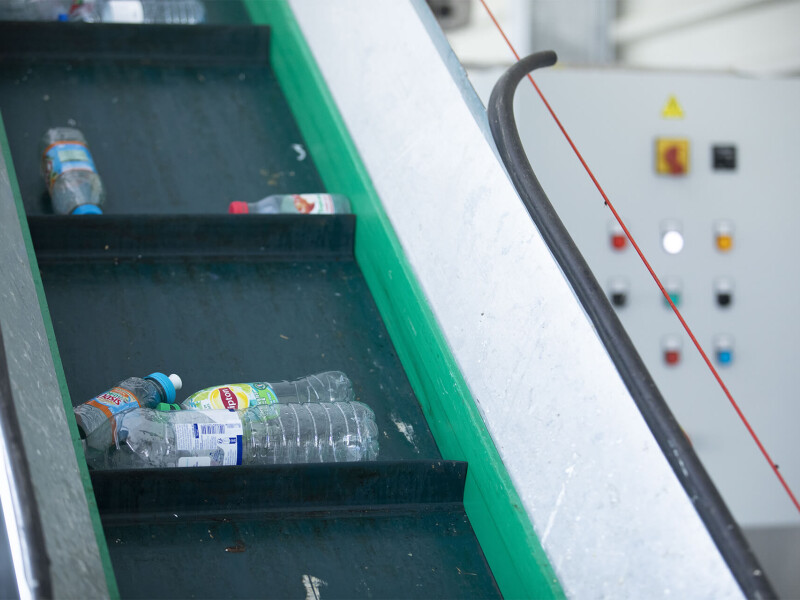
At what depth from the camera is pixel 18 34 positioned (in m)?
2.50

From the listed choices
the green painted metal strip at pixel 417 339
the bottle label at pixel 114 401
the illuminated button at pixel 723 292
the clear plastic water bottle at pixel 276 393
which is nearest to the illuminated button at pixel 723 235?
the illuminated button at pixel 723 292

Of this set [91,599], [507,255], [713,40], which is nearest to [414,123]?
[507,255]

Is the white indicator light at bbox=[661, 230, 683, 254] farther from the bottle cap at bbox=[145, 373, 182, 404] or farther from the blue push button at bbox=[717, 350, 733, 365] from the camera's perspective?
the bottle cap at bbox=[145, 373, 182, 404]

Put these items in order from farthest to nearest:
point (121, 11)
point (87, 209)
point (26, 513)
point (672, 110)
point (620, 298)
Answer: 1. point (672, 110)
2. point (620, 298)
3. point (121, 11)
4. point (87, 209)
5. point (26, 513)

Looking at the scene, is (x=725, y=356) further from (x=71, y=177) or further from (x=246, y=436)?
(x=71, y=177)

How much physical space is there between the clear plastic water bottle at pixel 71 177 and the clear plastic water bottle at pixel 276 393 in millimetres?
576

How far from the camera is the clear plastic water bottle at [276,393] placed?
1.73 m

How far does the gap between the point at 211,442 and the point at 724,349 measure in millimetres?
2882

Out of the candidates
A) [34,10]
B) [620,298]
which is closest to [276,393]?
[34,10]

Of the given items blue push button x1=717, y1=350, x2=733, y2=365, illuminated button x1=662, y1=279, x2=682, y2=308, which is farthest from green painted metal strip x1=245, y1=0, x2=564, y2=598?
blue push button x1=717, y1=350, x2=733, y2=365

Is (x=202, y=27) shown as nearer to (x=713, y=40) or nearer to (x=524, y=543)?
(x=524, y=543)

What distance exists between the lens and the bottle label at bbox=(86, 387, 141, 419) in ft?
5.36

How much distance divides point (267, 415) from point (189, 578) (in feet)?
1.25

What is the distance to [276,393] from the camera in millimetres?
1802
